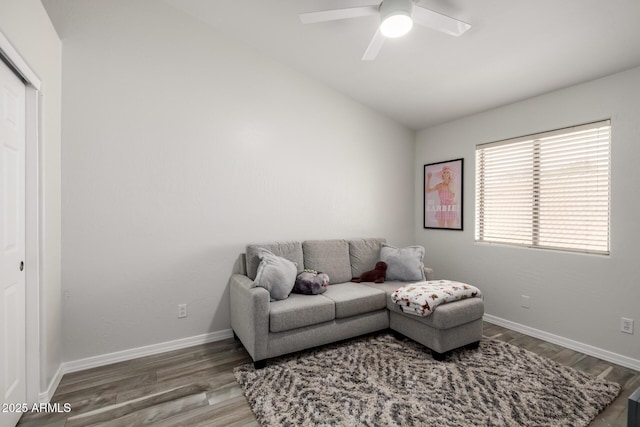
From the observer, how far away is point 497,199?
3502mm

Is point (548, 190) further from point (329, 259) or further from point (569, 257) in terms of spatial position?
point (329, 259)

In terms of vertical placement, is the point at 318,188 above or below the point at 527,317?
above

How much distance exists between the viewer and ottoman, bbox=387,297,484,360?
249cm

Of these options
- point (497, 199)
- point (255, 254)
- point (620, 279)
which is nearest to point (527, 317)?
point (620, 279)

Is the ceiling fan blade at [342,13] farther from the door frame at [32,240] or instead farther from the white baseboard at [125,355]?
the white baseboard at [125,355]

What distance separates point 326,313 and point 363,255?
3.82 ft

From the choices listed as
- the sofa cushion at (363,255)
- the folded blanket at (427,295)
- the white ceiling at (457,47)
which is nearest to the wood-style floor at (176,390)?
the folded blanket at (427,295)

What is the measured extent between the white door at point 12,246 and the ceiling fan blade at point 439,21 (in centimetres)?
235

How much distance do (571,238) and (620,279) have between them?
18.7 inches

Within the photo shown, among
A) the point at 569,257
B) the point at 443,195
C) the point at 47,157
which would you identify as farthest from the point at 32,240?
the point at 569,257

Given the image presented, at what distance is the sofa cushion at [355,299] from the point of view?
8.95 ft

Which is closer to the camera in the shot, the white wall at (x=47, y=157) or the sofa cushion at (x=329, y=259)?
the white wall at (x=47, y=157)

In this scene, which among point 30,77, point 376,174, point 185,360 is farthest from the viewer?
point 376,174

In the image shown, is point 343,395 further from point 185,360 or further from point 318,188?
point 318,188
